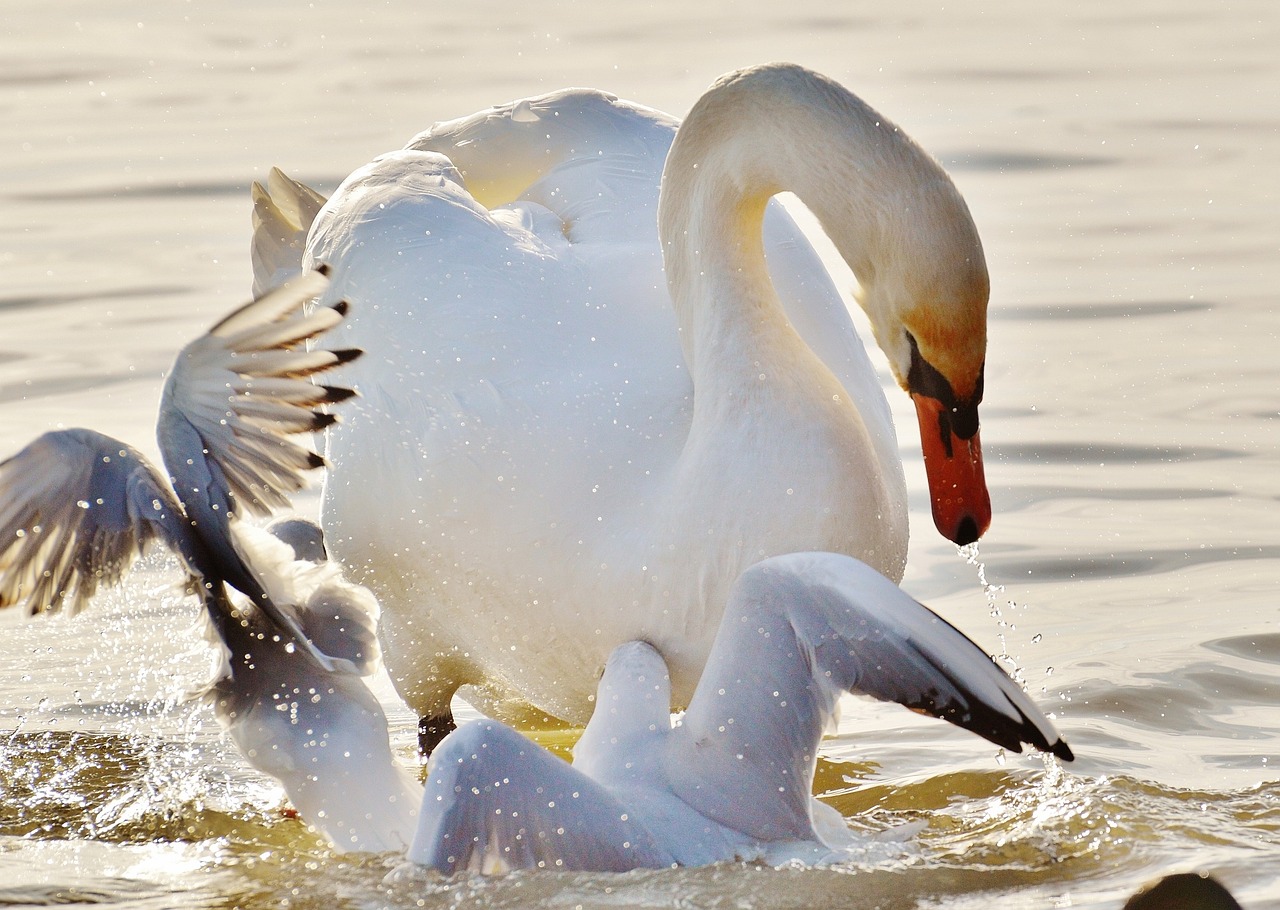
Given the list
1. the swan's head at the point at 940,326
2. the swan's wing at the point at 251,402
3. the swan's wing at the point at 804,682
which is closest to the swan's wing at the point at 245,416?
the swan's wing at the point at 251,402

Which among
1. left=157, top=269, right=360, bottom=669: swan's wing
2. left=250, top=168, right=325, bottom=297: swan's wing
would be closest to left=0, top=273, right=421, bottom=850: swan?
left=157, top=269, right=360, bottom=669: swan's wing

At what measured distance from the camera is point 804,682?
4.23 m

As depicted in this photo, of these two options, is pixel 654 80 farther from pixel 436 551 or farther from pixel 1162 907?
pixel 1162 907

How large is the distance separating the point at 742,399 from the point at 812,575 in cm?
74

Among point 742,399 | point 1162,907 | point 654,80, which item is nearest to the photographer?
point 1162,907

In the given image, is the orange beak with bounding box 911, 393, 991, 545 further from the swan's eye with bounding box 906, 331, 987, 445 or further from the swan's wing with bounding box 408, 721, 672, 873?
the swan's wing with bounding box 408, 721, 672, 873

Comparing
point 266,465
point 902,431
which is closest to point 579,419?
point 266,465

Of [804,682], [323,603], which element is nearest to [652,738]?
[804,682]

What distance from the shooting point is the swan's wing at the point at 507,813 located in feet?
13.2

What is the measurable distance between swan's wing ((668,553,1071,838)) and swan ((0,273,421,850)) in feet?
2.33

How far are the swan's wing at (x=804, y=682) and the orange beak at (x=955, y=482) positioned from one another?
0.56 m

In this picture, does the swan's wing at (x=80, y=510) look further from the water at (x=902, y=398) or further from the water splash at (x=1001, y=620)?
the water splash at (x=1001, y=620)

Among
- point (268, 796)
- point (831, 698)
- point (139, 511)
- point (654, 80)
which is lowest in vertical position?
point (268, 796)

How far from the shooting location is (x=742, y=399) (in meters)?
4.85
